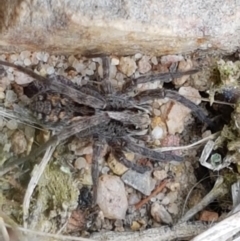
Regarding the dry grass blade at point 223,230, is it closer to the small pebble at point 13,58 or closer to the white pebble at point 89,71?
the white pebble at point 89,71

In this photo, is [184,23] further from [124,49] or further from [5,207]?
[5,207]

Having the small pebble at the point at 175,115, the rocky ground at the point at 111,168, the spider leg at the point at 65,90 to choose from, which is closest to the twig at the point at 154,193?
the rocky ground at the point at 111,168

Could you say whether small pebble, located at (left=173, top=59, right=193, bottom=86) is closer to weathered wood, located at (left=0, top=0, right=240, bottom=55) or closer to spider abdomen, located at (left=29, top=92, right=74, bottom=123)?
weathered wood, located at (left=0, top=0, right=240, bottom=55)

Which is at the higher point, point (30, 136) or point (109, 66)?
point (109, 66)

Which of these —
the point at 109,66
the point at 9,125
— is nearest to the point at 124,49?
the point at 109,66

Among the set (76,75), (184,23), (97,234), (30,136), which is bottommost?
(97,234)

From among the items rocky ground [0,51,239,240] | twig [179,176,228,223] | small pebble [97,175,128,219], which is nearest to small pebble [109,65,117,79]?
rocky ground [0,51,239,240]
